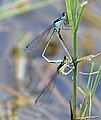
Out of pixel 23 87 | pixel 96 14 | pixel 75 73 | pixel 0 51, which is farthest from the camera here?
pixel 96 14

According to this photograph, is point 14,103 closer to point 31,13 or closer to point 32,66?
point 32,66

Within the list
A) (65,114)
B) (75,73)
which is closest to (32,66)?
(65,114)

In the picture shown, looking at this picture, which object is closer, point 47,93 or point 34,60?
point 47,93

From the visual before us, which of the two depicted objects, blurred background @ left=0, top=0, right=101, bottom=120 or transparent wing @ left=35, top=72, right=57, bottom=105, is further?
blurred background @ left=0, top=0, right=101, bottom=120

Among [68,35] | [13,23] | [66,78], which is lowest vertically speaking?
[66,78]

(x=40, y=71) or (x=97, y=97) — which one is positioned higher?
(x=40, y=71)

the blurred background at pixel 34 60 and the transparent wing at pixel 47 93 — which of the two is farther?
the blurred background at pixel 34 60

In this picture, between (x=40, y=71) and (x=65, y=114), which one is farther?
(x=40, y=71)

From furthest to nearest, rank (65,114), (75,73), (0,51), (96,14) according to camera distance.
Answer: (96,14), (0,51), (65,114), (75,73)
